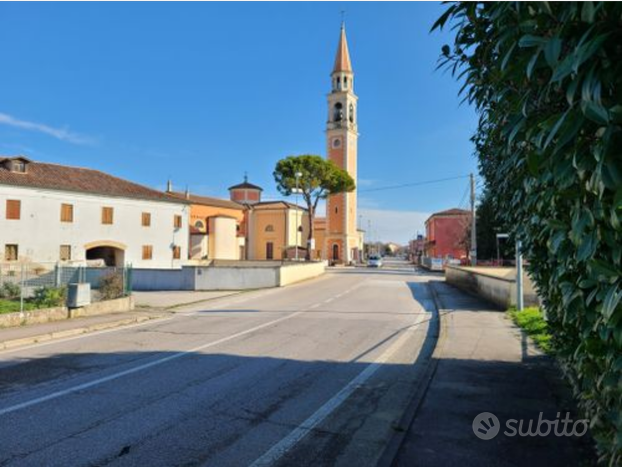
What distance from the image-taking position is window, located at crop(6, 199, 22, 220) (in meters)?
36.9

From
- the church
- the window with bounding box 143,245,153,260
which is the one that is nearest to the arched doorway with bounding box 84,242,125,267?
the window with bounding box 143,245,153,260

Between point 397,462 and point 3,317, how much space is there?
37.2 ft

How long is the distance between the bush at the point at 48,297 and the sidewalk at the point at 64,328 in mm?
1286

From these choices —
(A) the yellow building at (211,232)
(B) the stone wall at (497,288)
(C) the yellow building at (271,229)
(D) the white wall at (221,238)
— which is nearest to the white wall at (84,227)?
(A) the yellow building at (211,232)

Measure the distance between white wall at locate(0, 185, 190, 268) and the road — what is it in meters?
30.6

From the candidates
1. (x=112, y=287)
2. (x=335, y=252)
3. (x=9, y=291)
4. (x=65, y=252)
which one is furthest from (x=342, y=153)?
(x=9, y=291)

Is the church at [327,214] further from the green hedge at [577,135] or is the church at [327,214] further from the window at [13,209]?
the green hedge at [577,135]

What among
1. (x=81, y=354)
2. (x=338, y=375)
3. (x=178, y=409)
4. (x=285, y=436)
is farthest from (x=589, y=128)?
(x=81, y=354)

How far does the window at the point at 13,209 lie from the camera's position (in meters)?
36.9

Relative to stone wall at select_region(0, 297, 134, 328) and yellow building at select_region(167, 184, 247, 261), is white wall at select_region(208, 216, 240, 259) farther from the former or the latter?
stone wall at select_region(0, 297, 134, 328)

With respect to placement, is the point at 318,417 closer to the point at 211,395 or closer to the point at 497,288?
the point at 211,395

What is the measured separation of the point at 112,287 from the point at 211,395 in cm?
1228

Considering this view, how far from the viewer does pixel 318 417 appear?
5.68 meters

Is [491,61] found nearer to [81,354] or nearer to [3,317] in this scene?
[81,354]
